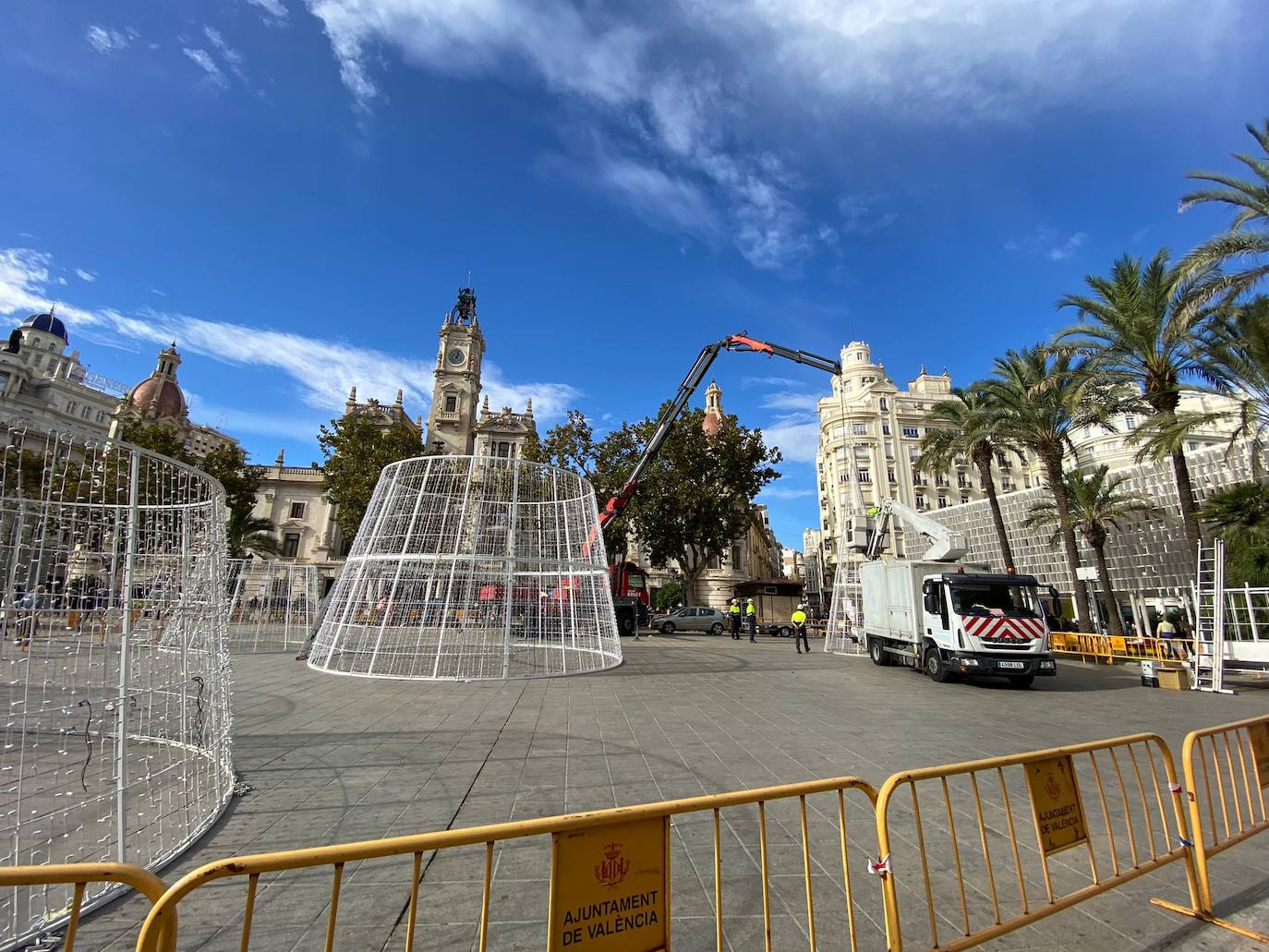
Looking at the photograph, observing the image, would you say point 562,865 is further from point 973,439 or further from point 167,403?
point 167,403

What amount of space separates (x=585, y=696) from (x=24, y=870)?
871 cm

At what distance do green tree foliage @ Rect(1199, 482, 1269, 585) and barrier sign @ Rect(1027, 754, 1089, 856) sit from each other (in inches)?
766

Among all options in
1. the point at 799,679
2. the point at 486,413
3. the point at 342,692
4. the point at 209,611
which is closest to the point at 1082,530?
the point at 799,679

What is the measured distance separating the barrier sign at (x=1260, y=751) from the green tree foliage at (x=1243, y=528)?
17.1 m

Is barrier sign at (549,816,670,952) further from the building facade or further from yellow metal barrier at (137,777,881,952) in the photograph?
the building facade

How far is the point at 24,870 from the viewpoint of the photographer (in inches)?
62.2

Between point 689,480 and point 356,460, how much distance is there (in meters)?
20.1

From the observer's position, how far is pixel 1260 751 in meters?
4.29

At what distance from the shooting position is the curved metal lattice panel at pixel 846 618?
19219 mm

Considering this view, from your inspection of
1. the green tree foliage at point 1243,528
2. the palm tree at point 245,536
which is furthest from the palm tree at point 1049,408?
the palm tree at point 245,536

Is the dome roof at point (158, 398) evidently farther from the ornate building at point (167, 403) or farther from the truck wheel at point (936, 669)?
the truck wheel at point (936, 669)

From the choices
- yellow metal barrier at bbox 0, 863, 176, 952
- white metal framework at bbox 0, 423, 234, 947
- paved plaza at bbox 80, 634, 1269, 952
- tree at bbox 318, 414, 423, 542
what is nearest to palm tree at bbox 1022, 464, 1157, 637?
paved plaza at bbox 80, 634, 1269, 952

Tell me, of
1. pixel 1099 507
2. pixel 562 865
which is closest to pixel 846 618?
pixel 1099 507

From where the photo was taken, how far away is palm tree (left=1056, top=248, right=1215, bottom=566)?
1473 cm
